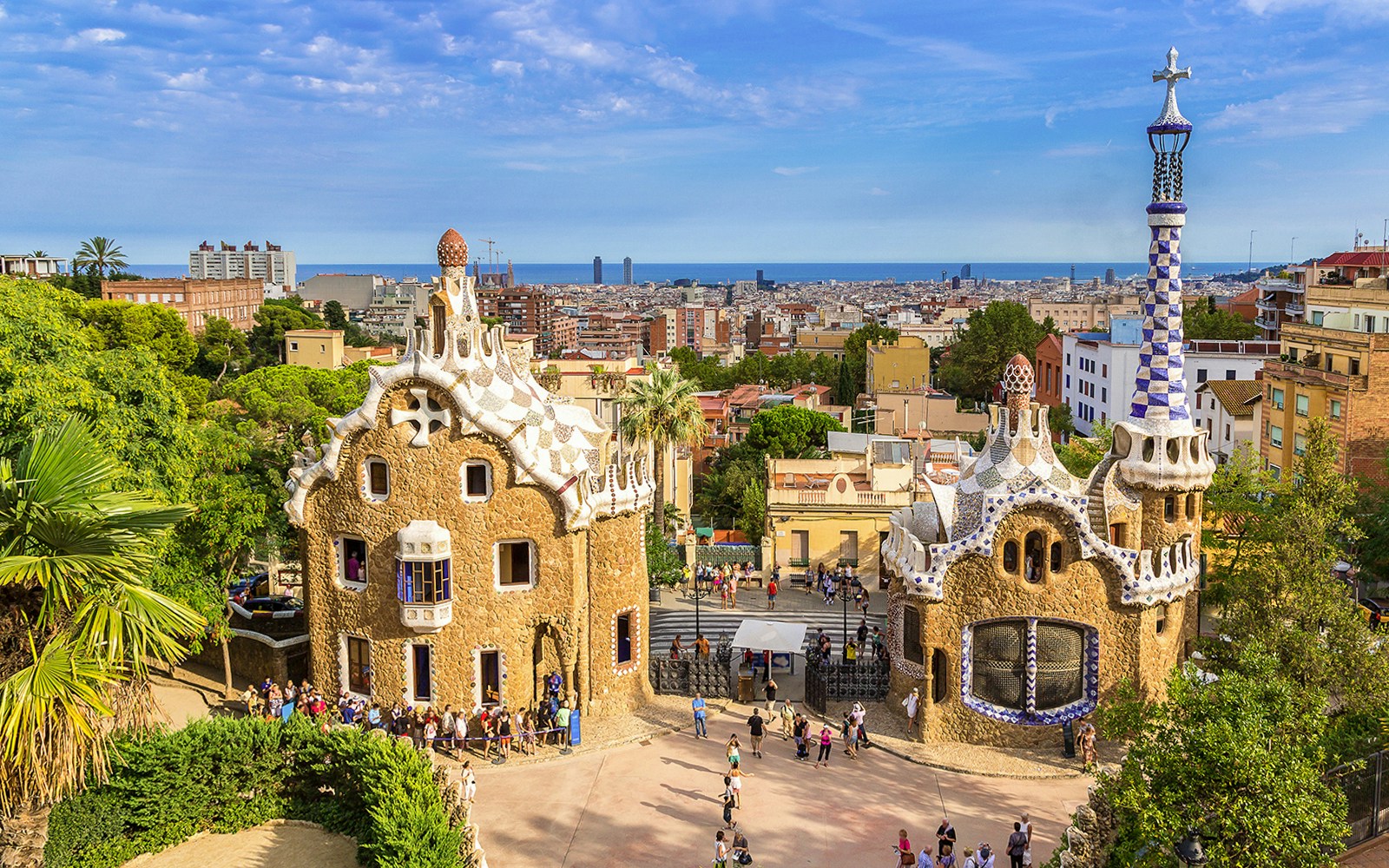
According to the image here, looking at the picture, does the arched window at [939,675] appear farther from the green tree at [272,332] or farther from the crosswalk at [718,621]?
the green tree at [272,332]

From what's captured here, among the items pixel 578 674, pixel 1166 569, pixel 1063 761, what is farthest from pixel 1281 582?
pixel 578 674

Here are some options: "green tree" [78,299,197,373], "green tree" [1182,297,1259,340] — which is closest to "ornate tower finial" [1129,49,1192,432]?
"green tree" [78,299,197,373]

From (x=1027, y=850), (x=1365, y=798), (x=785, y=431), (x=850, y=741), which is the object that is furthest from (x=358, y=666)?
(x=785, y=431)

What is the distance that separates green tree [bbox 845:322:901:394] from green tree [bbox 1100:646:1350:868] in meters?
101

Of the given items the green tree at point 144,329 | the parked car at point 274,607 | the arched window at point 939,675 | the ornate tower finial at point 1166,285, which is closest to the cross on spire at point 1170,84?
the ornate tower finial at point 1166,285

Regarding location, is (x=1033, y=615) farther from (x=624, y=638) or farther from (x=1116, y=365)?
(x=1116, y=365)

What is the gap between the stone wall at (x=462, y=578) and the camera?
30.3 m

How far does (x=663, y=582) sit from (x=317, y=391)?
29.6 meters

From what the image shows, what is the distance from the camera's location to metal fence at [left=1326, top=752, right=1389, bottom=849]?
20938mm

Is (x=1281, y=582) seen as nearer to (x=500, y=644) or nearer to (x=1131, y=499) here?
(x=1131, y=499)

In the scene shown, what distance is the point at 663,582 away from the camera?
148 feet

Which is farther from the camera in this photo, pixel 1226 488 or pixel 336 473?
pixel 1226 488

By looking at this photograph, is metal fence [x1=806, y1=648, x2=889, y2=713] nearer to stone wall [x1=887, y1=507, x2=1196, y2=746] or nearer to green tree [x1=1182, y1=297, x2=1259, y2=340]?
stone wall [x1=887, y1=507, x2=1196, y2=746]

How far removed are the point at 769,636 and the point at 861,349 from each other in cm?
12308
